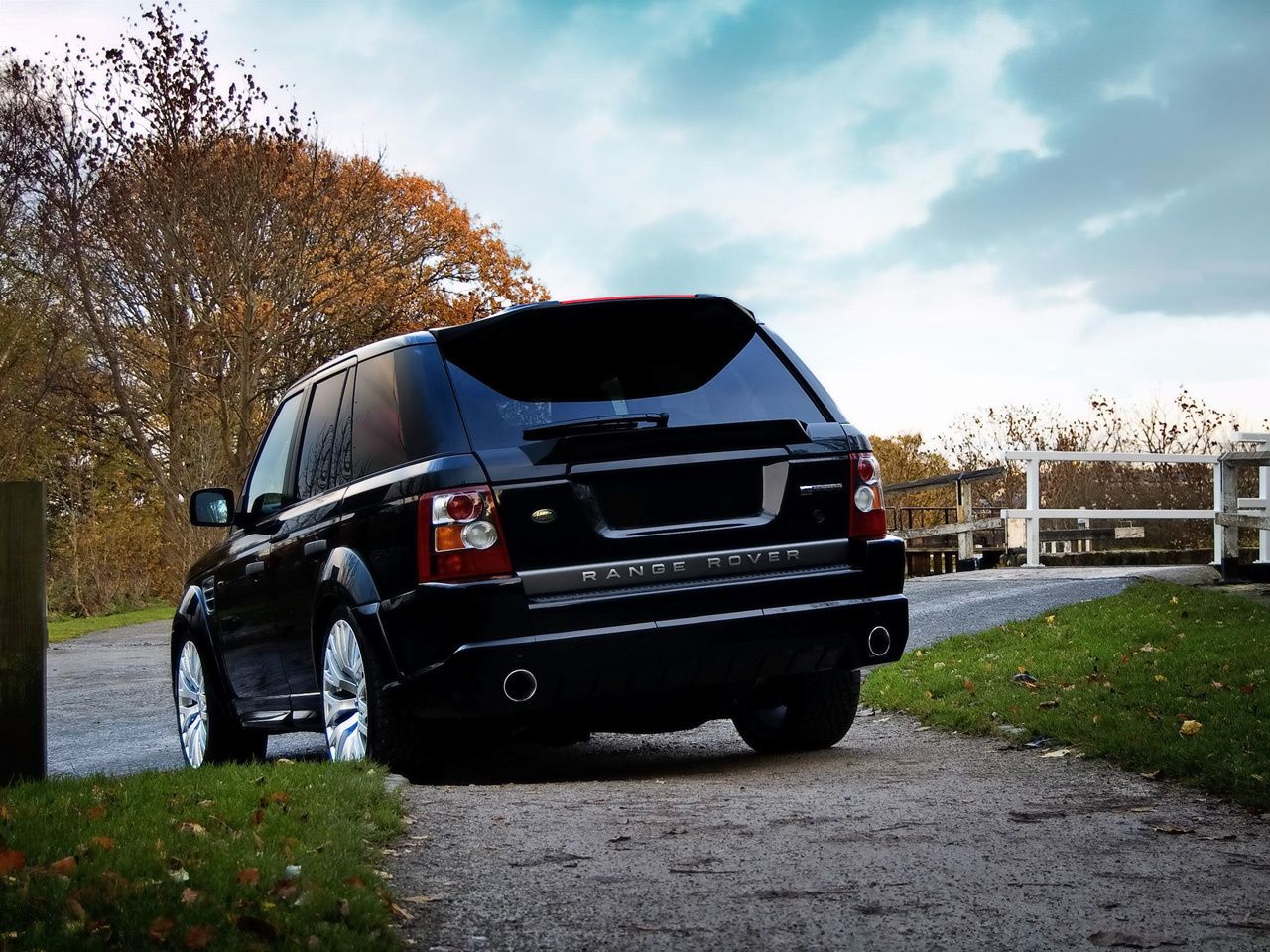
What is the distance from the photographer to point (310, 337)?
29.9 m

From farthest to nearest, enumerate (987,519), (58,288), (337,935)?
(58,288)
(987,519)
(337,935)

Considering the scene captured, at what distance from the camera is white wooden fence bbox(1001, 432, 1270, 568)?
60.1 ft

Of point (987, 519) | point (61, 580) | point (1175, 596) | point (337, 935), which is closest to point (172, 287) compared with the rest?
point (61, 580)

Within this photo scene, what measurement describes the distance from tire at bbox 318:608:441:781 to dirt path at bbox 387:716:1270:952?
24cm

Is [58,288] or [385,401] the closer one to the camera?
[385,401]

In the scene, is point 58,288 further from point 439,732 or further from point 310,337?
point 439,732

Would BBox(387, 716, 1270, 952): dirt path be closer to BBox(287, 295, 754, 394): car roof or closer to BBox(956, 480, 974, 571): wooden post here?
BBox(287, 295, 754, 394): car roof

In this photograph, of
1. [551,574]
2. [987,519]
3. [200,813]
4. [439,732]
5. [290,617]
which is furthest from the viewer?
[987,519]

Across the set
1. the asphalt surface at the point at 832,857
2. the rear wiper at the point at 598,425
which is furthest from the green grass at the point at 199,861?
the rear wiper at the point at 598,425

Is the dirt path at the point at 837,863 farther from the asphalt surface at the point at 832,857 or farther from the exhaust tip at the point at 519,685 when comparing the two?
the exhaust tip at the point at 519,685

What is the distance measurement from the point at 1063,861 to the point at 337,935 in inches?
90.8

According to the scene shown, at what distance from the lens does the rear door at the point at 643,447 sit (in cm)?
617

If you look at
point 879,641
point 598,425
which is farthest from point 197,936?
point 879,641

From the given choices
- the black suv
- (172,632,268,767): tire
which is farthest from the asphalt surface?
(172,632,268,767): tire
